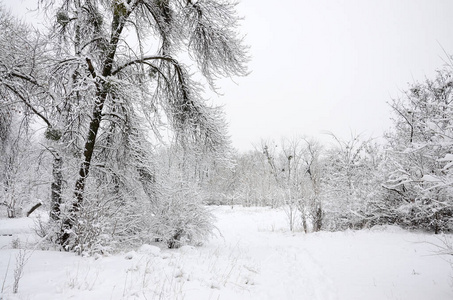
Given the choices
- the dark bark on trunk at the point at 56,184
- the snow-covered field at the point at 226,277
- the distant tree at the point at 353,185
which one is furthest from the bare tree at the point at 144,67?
the distant tree at the point at 353,185

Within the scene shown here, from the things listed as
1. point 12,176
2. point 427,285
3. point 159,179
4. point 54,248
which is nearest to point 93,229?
point 54,248

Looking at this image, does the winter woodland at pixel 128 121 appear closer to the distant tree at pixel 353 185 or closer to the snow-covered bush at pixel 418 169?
the snow-covered bush at pixel 418 169

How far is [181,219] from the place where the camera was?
8.01 m

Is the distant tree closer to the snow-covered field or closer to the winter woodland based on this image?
the winter woodland

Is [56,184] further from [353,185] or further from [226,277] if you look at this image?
[353,185]

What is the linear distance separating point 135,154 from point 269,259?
4.55 meters

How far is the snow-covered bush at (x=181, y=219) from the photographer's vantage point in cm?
787

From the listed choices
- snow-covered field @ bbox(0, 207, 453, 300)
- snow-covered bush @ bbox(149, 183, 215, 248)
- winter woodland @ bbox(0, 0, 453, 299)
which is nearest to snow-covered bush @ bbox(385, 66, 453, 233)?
winter woodland @ bbox(0, 0, 453, 299)

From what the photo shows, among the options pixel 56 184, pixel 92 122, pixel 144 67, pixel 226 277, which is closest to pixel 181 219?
pixel 56 184

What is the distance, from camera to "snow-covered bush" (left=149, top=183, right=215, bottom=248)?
787 centimetres

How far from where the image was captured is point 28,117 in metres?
5.43

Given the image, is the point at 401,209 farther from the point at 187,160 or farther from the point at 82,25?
the point at 82,25

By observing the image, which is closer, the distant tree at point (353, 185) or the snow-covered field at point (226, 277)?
the snow-covered field at point (226, 277)

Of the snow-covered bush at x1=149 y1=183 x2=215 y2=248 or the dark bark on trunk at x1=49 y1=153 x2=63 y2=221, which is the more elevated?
the dark bark on trunk at x1=49 y1=153 x2=63 y2=221
